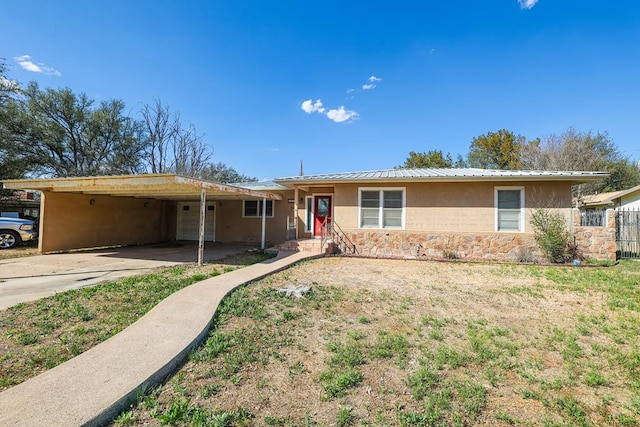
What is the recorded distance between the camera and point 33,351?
10.3ft

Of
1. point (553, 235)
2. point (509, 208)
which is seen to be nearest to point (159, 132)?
point (509, 208)

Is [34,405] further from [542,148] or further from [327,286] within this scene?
[542,148]

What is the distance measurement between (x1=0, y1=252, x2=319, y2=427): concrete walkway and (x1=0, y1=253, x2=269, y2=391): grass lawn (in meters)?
0.34

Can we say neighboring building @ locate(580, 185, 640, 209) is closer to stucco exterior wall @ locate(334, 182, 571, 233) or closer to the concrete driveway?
stucco exterior wall @ locate(334, 182, 571, 233)

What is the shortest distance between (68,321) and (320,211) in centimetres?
982

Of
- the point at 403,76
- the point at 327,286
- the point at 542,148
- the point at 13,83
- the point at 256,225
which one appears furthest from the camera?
the point at 542,148

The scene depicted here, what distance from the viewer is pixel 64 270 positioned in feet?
25.1

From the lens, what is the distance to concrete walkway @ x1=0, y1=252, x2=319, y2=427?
2.02 m

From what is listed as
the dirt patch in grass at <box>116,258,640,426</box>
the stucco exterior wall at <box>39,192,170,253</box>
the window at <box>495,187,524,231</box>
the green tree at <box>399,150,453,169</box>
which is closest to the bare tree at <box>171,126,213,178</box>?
the stucco exterior wall at <box>39,192,170,253</box>

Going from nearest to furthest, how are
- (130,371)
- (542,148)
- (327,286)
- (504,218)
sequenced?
1. (130,371)
2. (327,286)
3. (504,218)
4. (542,148)

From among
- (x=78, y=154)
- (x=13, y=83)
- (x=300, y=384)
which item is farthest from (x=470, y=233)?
(x=78, y=154)

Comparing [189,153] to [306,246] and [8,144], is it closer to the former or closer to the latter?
[8,144]

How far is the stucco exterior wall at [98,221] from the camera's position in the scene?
10719mm

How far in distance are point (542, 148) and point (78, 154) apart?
31799mm
